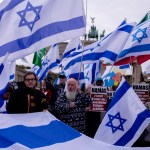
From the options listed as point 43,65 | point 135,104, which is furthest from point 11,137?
point 43,65

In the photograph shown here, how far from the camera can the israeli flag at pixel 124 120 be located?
585 cm

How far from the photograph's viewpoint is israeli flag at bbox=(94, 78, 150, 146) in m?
5.85

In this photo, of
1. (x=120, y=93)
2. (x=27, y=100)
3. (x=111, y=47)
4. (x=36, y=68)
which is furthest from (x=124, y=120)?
(x=36, y=68)

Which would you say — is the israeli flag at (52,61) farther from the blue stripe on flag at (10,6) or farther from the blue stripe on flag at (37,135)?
the blue stripe on flag at (37,135)

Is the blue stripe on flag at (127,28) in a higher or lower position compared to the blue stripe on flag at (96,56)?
higher

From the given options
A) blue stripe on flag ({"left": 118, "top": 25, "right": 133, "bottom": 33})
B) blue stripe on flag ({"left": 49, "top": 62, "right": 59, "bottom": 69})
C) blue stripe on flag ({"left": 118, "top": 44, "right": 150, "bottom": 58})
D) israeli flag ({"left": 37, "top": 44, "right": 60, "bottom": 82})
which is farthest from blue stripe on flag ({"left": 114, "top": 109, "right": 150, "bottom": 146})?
blue stripe on flag ({"left": 49, "top": 62, "right": 59, "bottom": 69})

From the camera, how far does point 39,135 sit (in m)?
4.65

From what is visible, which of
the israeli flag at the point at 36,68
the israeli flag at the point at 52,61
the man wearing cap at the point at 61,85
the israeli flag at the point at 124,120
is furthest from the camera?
the israeli flag at the point at 36,68

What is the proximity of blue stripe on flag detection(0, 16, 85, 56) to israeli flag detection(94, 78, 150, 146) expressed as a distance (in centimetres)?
110

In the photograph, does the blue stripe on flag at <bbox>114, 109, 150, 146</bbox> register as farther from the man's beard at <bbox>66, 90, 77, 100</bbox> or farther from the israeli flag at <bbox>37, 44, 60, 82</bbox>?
the israeli flag at <bbox>37, 44, 60, 82</bbox>

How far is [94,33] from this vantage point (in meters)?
68.8

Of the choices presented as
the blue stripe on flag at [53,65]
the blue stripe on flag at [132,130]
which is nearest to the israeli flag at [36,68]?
the blue stripe on flag at [53,65]

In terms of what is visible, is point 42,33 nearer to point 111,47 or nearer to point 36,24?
point 36,24

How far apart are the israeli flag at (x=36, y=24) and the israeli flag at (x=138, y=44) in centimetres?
256
